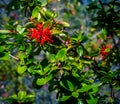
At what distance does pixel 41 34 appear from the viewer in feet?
10.6

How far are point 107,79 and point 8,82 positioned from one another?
807 centimetres

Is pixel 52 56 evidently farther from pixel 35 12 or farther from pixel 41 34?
pixel 35 12

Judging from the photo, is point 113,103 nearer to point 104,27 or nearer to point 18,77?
point 104,27

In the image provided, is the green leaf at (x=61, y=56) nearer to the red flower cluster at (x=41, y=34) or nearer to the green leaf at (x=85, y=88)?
the red flower cluster at (x=41, y=34)

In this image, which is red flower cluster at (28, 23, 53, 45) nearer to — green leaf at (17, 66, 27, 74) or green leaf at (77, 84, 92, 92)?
green leaf at (17, 66, 27, 74)

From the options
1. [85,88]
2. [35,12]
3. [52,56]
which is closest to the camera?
[85,88]

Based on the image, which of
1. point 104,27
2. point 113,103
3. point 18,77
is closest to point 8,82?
point 18,77

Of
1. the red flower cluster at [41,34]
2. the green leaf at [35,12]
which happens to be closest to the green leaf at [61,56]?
the red flower cluster at [41,34]

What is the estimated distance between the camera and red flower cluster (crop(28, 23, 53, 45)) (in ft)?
10.6

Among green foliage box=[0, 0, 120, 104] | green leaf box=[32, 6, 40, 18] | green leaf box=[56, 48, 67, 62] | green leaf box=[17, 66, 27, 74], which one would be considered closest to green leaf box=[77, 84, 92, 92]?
green foliage box=[0, 0, 120, 104]

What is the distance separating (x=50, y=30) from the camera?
3322 millimetres

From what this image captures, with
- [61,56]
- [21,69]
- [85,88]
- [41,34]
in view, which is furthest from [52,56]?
[85,88]

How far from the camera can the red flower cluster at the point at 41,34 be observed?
3.24m

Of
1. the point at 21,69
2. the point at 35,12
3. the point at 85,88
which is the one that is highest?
the point at 35,12
